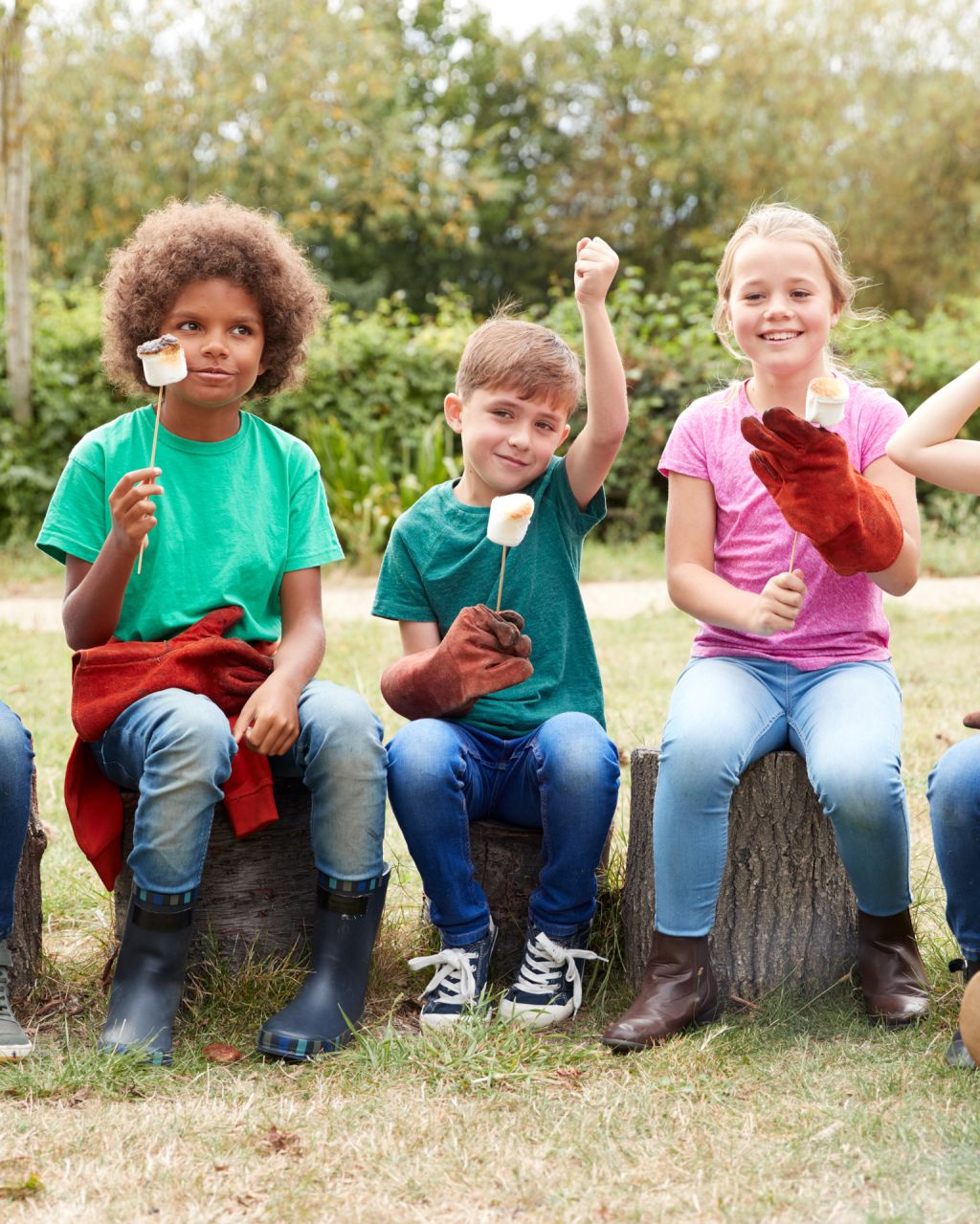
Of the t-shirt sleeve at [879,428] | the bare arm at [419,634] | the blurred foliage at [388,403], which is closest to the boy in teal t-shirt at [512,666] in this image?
the bare arm at [419,634]

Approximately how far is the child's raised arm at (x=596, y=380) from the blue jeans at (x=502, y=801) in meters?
0.49

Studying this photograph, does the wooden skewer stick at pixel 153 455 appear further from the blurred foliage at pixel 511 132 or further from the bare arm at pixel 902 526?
the blurred foliage at pixel 511 132

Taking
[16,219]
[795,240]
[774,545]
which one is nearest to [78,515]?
[774,545]

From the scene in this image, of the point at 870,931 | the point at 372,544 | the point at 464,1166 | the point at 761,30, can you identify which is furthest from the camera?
the point at 761,30

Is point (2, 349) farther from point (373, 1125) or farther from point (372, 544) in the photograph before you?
point (373, 1125)

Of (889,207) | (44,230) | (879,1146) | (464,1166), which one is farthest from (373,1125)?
(889,207)

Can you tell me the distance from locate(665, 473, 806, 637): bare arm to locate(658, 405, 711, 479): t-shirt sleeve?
16 mm

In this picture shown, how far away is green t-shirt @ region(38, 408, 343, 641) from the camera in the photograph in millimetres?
2514

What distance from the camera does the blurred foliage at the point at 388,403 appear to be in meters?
8.32

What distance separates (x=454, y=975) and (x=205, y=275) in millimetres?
1415

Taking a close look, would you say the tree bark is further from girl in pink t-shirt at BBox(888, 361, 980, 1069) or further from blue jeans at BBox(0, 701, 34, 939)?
girl in pink t-shirt at BBox(888, 361, 980, 1069)

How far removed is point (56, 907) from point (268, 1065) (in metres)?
0.95

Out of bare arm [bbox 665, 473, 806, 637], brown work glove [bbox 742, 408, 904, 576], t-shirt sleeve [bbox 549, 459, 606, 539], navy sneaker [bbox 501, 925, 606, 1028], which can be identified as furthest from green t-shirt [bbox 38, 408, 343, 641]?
brown work glove [bbox 742, 408, 904, 576]

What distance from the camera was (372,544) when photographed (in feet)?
26.4
